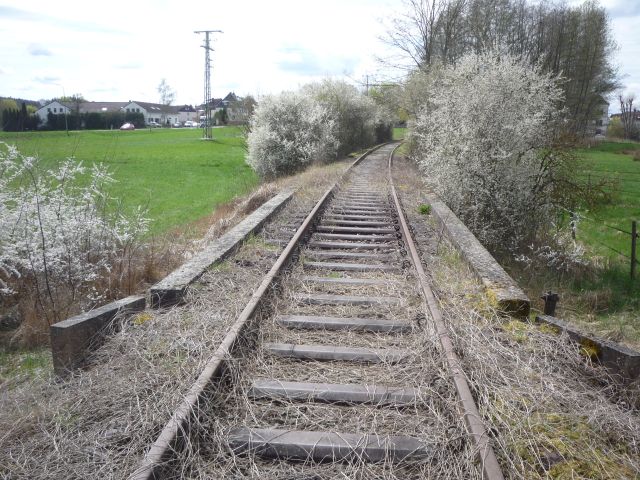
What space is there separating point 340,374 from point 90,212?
181 inches

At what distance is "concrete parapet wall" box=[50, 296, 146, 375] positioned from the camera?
13.3ft

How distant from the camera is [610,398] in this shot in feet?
12.5

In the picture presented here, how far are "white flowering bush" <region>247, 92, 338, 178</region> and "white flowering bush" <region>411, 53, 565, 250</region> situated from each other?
12.0 metres

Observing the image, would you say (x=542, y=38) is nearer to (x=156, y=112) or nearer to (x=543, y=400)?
(x=543, y=400)

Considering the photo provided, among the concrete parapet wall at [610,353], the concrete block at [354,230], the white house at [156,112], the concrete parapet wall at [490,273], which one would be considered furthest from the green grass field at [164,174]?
the white house at [156,112]

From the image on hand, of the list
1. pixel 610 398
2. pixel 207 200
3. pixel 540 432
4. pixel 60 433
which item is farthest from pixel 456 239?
pixel 207 200

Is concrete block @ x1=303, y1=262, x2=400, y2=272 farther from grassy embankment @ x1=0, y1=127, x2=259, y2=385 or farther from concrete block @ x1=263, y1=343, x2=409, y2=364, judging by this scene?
grassy embankment @ x1=0, y1=127, x2=259, y2=385

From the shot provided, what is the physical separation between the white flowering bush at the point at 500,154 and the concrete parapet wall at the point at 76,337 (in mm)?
8590

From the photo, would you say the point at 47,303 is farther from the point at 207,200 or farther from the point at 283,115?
the point at 283,115

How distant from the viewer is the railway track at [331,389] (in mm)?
2910

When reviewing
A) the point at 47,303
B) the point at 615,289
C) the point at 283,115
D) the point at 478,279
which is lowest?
the point at 615,289

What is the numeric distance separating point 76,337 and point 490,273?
4354 mm

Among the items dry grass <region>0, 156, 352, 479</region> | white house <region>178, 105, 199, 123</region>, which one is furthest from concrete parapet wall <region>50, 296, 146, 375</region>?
white house <region>178, 105, 199, 123</region>

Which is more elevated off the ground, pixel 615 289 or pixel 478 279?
pixel 478 279
